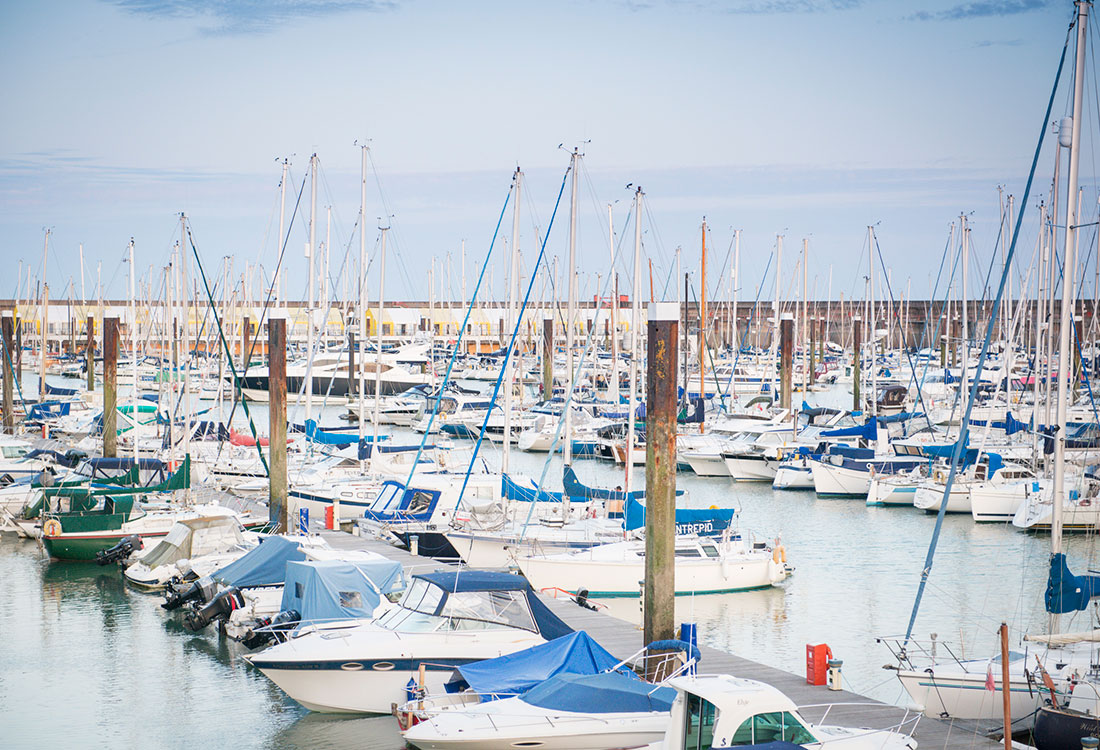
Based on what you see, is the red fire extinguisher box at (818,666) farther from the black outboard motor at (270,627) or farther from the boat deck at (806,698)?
the black outboard motor at (270,627)

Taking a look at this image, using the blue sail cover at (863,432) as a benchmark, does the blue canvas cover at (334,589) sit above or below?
below

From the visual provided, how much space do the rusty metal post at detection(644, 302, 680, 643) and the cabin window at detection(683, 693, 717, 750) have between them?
4.62 meters

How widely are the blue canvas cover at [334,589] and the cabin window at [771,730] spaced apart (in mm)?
8676

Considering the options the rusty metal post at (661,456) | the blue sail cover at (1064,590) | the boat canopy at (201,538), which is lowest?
the boat canopy at (201,538)

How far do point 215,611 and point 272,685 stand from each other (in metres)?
3.59

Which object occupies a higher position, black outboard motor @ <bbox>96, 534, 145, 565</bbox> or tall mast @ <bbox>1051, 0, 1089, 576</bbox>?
tall mast @ <bbox>1051, 0, 1089, 576</bbox>

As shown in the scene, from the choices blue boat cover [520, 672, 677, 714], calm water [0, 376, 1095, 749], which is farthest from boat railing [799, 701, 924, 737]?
calm water [0, 376, 1095, 749]

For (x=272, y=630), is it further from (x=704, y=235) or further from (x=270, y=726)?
(x=704, y=235)

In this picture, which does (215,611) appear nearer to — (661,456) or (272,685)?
(272,685)

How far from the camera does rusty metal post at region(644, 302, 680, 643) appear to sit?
58.4ft

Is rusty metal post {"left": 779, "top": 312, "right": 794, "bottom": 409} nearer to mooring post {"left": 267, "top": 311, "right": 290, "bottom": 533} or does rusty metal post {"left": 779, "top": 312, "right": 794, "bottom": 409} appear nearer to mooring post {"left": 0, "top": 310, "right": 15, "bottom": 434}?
mooring post {"left": 267, "top": 311, "right": 290, "bottom": 533}

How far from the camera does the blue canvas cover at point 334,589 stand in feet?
66.7

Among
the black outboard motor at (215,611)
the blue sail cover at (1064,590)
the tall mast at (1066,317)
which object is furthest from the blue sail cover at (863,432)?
the black outboard motor at (215,611)

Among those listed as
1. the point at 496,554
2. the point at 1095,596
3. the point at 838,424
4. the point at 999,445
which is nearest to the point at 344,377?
the point at 838,424
